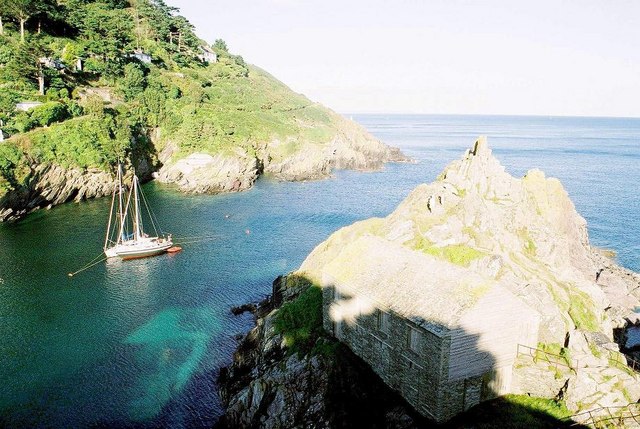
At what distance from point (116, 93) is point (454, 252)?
319 feet

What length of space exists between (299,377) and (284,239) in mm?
40705

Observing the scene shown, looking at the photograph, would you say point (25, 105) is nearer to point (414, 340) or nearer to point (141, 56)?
point (141, 56)

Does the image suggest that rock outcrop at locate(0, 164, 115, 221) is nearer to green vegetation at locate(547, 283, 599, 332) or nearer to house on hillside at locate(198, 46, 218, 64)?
green vegetation at locate(547, 283, 599, 332)

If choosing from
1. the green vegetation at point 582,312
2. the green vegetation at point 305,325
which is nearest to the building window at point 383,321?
the green vegetation at point 305,325

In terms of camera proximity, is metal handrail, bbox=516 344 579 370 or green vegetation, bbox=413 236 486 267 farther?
green vegetation, bbox=413 236 486 267

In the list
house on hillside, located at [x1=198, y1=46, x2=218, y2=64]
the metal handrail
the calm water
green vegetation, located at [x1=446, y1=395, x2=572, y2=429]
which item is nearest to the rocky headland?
the metal handrail

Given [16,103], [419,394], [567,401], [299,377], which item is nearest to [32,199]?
[16,103]

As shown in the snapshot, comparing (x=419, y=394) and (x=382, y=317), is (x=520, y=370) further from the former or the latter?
(x=382, y=317)

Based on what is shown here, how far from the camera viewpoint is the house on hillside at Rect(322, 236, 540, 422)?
23.1 m

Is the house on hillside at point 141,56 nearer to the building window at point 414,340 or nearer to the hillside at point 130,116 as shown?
the hillside at point 130,116

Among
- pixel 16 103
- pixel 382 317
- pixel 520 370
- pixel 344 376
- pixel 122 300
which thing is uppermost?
pixel 16 103

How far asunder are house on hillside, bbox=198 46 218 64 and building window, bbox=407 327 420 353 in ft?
504

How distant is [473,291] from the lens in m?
23.6

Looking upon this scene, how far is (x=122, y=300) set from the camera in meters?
47.7
